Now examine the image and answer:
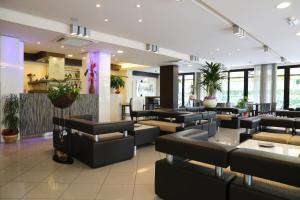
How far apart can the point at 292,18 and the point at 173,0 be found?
293cm

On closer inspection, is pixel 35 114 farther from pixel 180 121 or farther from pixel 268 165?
pixel 268 165

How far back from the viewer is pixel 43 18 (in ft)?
15.9

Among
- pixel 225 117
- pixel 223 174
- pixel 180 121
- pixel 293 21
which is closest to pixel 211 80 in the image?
pixel 225 117

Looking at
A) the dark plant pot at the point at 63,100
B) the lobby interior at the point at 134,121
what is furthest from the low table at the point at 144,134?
the dark plant pot at the point at 63,100

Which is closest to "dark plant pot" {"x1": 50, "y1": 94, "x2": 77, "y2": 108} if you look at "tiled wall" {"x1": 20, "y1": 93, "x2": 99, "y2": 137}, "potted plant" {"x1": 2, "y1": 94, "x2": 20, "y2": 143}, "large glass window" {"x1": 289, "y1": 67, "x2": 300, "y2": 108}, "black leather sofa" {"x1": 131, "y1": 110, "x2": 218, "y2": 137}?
"tiled wall" {"x1": 20, "y1": 93, "x2": 99, "y2": 137}

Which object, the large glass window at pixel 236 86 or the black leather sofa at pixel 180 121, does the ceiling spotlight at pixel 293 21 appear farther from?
the large glass window at pixel 236 86

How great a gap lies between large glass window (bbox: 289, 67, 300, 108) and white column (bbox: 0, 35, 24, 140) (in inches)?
506

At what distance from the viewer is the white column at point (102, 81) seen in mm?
7488

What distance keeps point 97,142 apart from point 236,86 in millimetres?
12024

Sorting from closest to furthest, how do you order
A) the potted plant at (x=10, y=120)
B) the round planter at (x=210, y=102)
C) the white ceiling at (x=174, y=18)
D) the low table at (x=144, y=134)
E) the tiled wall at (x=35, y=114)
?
the white ceiling at (x=174, y=18)
the low table at (x=144, y=134)
the potted plant at (x=10, y=120)
the tiled wall at (x=35, y=114)
the round planter at (x=210, y=102)

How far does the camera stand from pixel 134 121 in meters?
5.73

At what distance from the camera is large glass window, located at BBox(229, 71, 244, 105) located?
1306 centimetres

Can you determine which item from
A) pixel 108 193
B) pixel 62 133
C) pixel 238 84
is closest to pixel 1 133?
pixel 62 133

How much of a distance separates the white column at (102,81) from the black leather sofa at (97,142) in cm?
329
